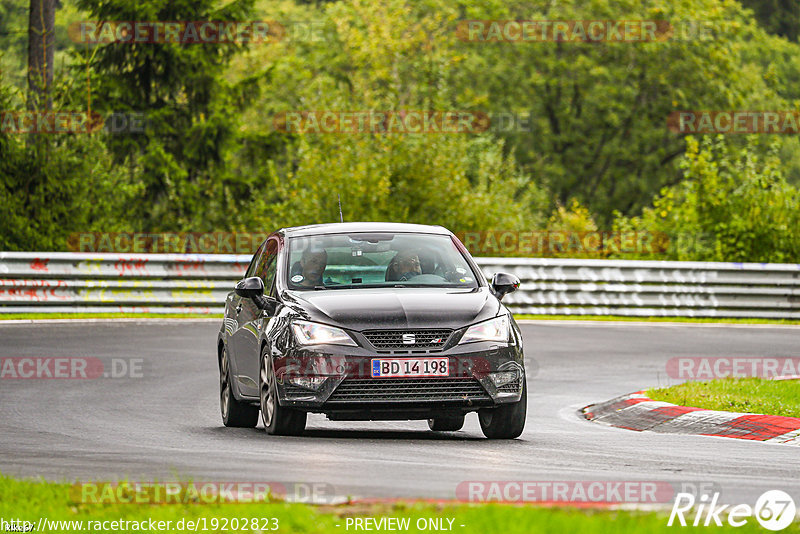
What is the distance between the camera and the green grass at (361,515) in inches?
263

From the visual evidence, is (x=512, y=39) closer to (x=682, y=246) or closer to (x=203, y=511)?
(x=682, y=246)

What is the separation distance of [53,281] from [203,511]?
1907 cm

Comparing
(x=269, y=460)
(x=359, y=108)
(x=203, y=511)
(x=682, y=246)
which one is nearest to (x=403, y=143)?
(x=359, y=108)

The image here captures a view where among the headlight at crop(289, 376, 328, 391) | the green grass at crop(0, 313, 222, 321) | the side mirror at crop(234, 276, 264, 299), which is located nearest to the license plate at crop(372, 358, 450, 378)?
the headlight at crop(289, 376, 328, 391)

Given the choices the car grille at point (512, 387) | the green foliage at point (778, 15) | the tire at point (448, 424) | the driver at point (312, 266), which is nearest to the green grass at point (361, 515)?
the car grille at point (512, 387)

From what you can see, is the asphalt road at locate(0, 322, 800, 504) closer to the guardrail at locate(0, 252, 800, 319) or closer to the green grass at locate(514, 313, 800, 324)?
the guardrail at locate(0, 252, 800, 319)

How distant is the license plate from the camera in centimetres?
1072

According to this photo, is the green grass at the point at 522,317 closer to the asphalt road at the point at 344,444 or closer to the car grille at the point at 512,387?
the asphalt road at the point at 344,444

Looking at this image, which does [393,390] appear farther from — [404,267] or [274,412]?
[404,267]

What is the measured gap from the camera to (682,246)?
30984 mm

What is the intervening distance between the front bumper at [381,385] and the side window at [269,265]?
139 centimetres

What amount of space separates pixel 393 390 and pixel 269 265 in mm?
2337

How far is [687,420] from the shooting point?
13047 mm

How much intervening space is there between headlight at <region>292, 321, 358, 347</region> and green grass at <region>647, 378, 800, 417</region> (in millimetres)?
4174
